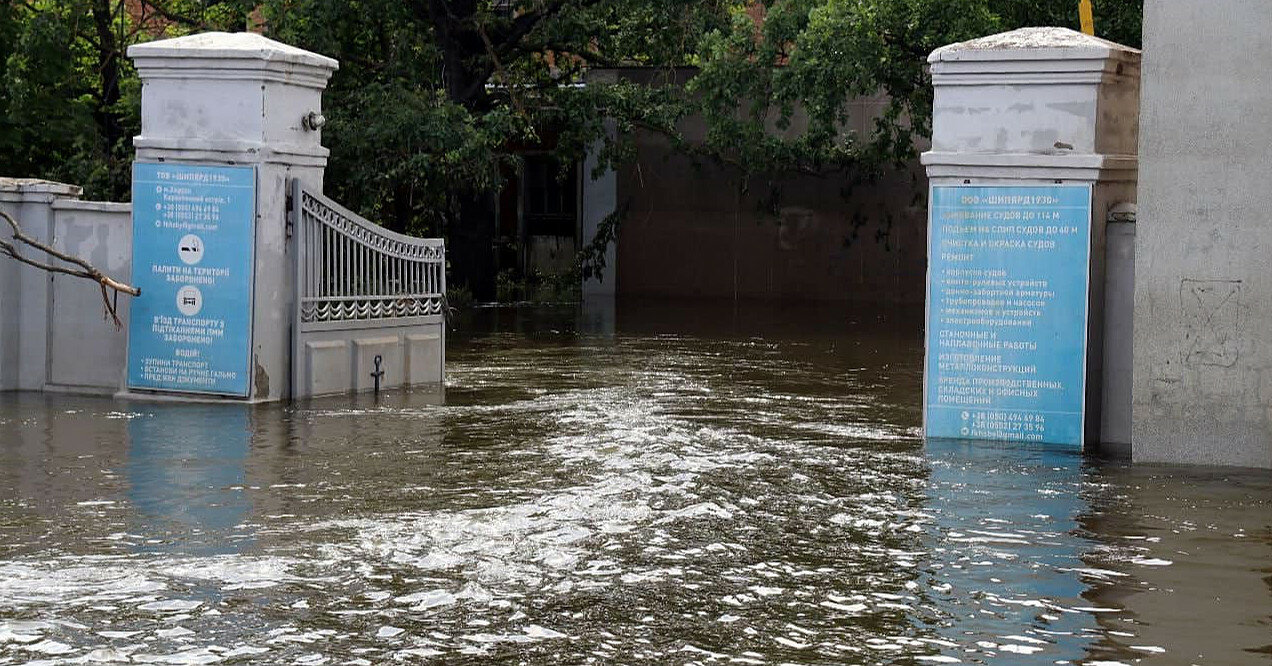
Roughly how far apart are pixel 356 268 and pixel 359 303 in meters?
0.29

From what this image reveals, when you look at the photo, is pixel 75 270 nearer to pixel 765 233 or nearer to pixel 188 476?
pixel 188 476

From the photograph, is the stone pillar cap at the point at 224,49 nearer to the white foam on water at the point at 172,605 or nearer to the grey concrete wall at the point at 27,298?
the grey concrete wall at the point at 27,298

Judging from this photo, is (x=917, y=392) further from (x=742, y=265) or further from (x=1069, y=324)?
(x=742, y=265)

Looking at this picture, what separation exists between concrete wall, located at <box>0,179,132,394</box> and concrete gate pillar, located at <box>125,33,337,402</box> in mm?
402

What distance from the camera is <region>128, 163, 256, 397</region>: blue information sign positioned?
14.6m

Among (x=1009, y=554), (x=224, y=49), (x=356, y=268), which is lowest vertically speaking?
(x=1009, y=554)

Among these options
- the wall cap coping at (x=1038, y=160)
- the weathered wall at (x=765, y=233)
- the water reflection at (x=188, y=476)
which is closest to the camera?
the water reflection at (x=188, y=476)

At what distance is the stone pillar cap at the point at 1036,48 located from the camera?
12.4 m

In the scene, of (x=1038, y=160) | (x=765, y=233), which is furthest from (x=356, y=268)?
(x=765, y=233)

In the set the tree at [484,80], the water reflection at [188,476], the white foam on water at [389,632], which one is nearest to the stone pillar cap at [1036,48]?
the water reflection at [188,476]

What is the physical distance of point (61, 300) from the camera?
A: 15.3m

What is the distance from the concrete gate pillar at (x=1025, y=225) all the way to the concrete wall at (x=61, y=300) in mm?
6635

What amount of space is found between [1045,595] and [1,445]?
7.17 meters

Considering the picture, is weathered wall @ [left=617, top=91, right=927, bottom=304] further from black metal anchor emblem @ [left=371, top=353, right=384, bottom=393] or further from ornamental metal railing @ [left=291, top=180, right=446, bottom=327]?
black metal anchor emblem @ [left=371, top=353, right=384, bottom=393]
